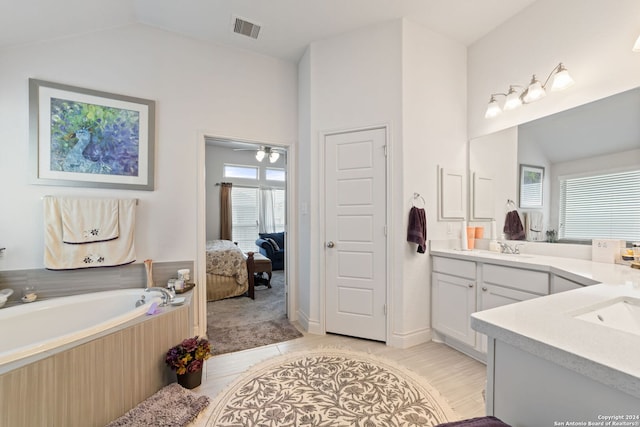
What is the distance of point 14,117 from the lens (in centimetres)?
204

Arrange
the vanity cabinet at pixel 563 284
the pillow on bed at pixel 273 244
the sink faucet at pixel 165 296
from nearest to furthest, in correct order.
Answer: the vanity cabinet at pixel 563 284
the sink faucet at pixel 165 296
the pillow on bed at pixel 273 244

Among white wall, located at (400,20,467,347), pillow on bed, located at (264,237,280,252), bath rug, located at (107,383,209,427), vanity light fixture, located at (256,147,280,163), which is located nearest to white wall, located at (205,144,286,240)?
pillow on bed, located at (264,237,280,252)

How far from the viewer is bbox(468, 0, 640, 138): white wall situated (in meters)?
1.75

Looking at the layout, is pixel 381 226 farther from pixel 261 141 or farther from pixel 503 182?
pixel 261 141

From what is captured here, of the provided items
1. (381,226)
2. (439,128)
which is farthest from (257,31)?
(381,226)

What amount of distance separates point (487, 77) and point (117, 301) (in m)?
4.04

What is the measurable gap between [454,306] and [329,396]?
4.39ft

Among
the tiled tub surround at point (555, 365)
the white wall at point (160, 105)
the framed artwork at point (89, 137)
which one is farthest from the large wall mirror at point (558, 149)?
the framed artwork at point (89, 137)

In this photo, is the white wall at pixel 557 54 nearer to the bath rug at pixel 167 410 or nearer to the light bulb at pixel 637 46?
the light bulb at pixel 637 46

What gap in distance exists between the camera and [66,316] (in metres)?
1.96

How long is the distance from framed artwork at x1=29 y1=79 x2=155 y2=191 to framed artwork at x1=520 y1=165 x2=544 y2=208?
3.41m

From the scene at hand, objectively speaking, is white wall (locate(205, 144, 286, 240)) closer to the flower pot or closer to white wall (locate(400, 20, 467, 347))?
the flower pot

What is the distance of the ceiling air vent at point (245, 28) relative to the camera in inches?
95.9

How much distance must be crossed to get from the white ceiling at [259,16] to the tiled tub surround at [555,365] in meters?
2.57
